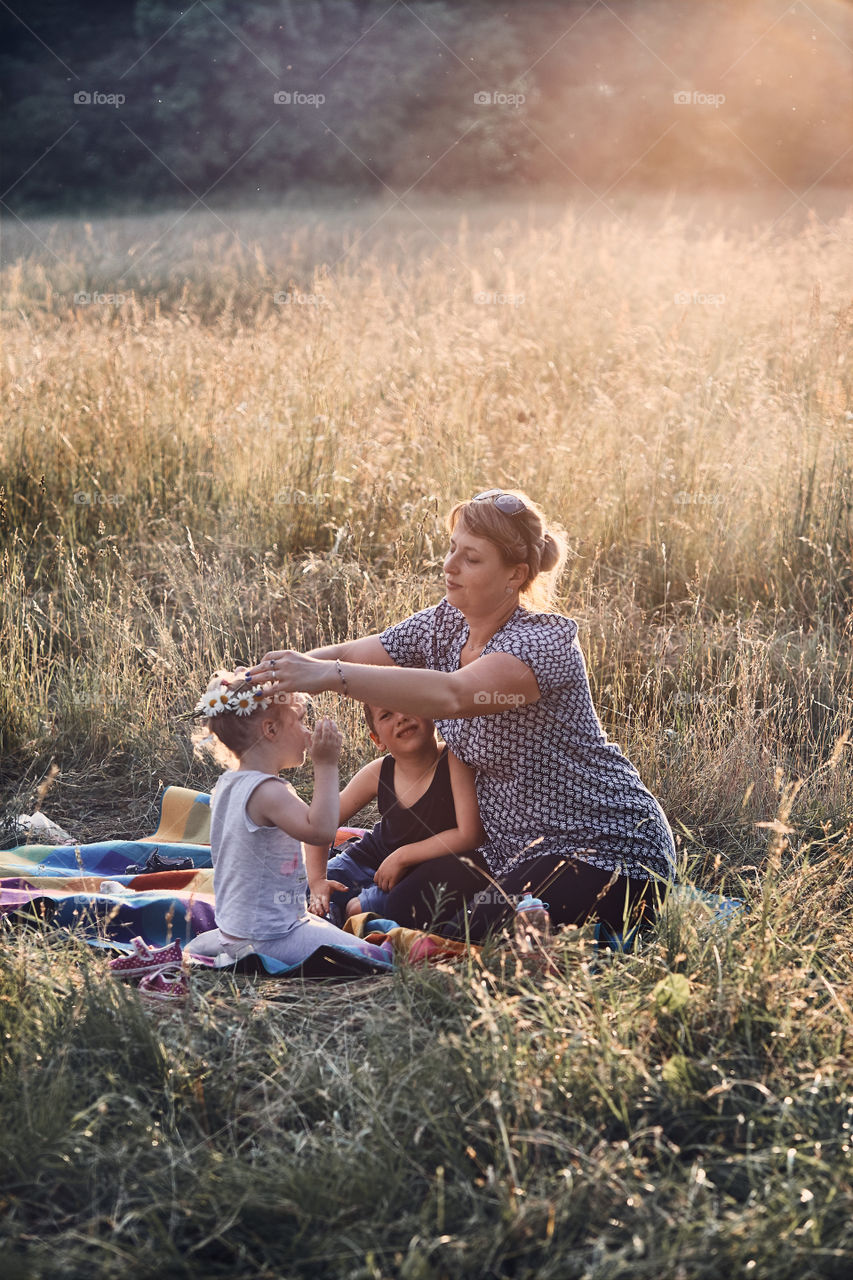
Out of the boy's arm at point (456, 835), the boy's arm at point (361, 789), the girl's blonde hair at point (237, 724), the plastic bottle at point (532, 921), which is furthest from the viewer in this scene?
the boy's arm at point (361, 789)

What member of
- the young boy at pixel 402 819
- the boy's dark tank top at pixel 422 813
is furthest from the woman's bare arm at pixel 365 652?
the boy's dark tank top at pixel 422 813

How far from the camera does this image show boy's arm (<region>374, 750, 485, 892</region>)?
3248 millimetres

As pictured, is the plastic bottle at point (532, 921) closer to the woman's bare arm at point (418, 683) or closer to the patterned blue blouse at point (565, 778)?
the patterned blue blouse at point (565, 778)

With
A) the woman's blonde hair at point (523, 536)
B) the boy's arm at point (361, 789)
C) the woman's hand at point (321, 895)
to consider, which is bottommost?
the woman's hand at point (321, 895)

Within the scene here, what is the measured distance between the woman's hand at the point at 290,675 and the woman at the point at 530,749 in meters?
0.19

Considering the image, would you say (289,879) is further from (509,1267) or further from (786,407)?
(786,407)

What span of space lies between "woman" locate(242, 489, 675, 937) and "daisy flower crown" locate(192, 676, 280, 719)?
10.9 inches

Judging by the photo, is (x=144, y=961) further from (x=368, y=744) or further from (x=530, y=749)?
(x=368, y=744)

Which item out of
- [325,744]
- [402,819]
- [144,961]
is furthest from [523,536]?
[144,961]

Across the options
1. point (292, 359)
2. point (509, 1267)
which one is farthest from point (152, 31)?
point (509, 1267)

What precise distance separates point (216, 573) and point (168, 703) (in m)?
0.78

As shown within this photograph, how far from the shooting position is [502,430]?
6.27 m

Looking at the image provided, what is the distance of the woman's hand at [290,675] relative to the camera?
2.77 m

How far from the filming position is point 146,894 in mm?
3326
